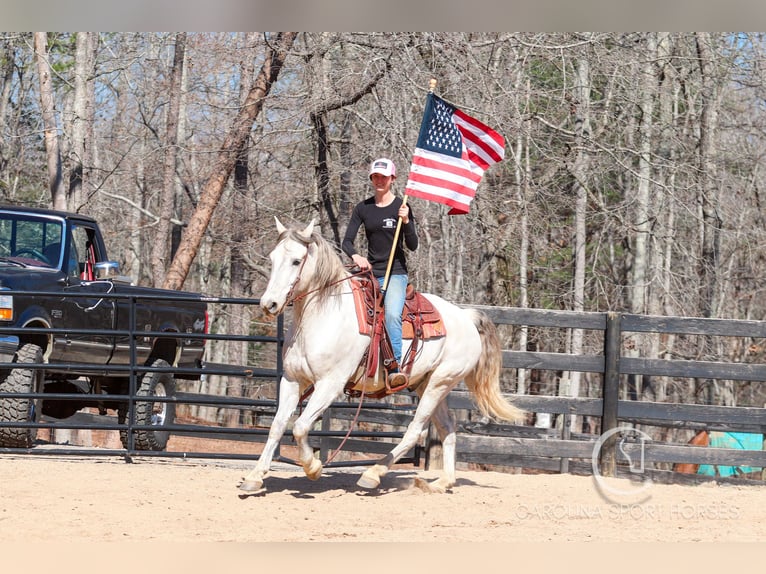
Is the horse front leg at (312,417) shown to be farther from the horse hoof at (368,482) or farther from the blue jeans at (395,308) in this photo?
the blue jeans at (395,308)

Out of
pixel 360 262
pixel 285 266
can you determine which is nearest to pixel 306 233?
pixel 285 266

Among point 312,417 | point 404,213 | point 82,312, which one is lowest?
point 312,417

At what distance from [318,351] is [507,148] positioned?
9.66 m

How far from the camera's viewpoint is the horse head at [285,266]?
659 centimetres

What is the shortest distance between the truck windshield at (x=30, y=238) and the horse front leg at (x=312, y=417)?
4.35m

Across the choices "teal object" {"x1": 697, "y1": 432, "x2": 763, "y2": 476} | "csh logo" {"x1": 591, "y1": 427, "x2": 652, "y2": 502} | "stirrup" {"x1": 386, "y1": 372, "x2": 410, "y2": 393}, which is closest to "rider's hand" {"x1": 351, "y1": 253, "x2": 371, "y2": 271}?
"stirrup" {"x1": 386, "y1": 372, "x2": 410, "y2": 393}

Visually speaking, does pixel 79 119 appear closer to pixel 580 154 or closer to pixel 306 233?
pixel 580 154

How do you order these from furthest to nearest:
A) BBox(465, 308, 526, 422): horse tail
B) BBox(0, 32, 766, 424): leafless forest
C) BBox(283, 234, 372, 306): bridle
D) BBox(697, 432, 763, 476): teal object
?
BBox(0, 32, 766, 424): leafless forest < BBox(697, 432, 763, 476): teal object < BBox(465, 308, 526, 422): horse tail < BBox(283, 234, 372, 306): bridle

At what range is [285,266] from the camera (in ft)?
22.3

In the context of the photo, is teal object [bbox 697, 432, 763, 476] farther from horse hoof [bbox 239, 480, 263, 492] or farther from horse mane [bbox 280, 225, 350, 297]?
horse hoof [bbox 239, 480, 263, 492]

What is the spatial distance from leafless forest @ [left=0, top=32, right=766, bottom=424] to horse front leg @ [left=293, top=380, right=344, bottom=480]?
7876mm

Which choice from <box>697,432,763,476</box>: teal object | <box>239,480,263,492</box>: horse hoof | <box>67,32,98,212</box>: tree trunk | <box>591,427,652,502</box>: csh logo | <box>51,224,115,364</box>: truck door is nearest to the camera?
<box>239,480,263,492</box>: horse hoof

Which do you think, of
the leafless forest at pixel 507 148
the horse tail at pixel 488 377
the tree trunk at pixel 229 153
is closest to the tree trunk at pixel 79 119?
the leafless forest at pixel 507 148

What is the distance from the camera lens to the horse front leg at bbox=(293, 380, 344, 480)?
23.0 feet
